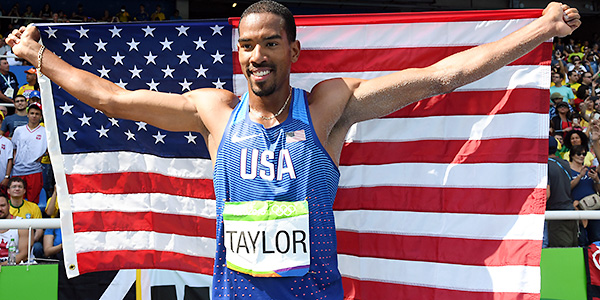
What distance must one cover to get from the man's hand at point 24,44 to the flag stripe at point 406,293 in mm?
2508

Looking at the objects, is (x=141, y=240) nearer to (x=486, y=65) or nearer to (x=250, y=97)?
(x=250, y=97)

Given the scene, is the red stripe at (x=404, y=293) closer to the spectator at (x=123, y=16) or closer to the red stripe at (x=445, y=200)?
the red stripe at (x=445, y=200)

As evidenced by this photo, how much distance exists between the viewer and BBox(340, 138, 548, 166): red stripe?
12.4 ft

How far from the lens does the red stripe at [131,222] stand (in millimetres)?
4262

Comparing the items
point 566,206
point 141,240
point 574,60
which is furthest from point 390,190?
point 574,60

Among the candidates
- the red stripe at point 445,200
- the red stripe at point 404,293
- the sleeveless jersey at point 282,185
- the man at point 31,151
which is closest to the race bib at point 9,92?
the man at point 31,151

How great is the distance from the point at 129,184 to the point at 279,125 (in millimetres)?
1744

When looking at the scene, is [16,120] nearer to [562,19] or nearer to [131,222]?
[131,222]

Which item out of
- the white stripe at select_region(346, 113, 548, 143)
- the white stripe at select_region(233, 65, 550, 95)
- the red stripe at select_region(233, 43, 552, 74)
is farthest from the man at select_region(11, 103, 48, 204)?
the white stripe at select_region(233, 65, 550, 95)

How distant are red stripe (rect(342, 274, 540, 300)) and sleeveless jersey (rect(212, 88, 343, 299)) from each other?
1094 mm

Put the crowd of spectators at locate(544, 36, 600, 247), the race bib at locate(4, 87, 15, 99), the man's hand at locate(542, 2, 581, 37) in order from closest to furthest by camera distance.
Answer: the man's hand at locate(542, 2, 581, 37) < the crowd of spectators at locate(544, 36, 600, 247) < the race bib at locate(4, 87, 15, 99)

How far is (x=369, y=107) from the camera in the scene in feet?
10.4

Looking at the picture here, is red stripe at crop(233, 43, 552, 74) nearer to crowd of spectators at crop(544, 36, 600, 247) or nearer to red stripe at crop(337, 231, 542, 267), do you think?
red stripe at crop(337, 231, 542, 267)

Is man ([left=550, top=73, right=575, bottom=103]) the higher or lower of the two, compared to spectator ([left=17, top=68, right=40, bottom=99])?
higher
